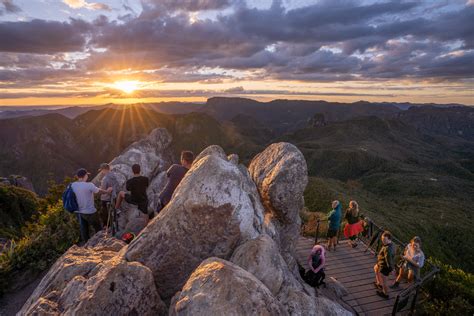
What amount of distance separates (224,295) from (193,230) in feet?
8.98

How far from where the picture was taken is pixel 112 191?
12875 millimetres

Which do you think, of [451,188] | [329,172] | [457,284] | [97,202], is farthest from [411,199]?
[97,202]

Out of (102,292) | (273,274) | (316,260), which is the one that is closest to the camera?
(102,292)

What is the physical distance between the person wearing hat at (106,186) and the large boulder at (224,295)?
294 inches

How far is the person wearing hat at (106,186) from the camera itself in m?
12.5

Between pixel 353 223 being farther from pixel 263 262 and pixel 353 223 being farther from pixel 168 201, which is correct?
pixel 168 201

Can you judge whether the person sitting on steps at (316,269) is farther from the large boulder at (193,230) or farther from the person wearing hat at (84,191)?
the person wearing hat at (84,191)

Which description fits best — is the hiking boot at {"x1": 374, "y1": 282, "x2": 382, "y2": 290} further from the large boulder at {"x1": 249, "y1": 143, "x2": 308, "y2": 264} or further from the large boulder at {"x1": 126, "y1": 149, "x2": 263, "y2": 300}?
the large boulder at {"x1": 126, "y1": 149, "x2": 263, "y2": 300}

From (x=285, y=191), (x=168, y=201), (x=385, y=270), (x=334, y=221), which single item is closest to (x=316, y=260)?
(x=285, y=191)

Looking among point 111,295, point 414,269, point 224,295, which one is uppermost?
point 224,295

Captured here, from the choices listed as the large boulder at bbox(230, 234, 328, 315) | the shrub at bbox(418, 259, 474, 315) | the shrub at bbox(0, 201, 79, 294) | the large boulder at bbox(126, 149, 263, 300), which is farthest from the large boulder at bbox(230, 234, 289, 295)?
the shrub at bbox(0, 201, 79, 294)

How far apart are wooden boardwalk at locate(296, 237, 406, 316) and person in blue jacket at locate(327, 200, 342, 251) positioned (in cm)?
59


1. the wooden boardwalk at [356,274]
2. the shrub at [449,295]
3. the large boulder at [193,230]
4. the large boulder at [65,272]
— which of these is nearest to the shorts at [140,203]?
the large boulder at [65,272]

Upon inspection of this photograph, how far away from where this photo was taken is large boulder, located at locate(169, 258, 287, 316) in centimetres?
586
